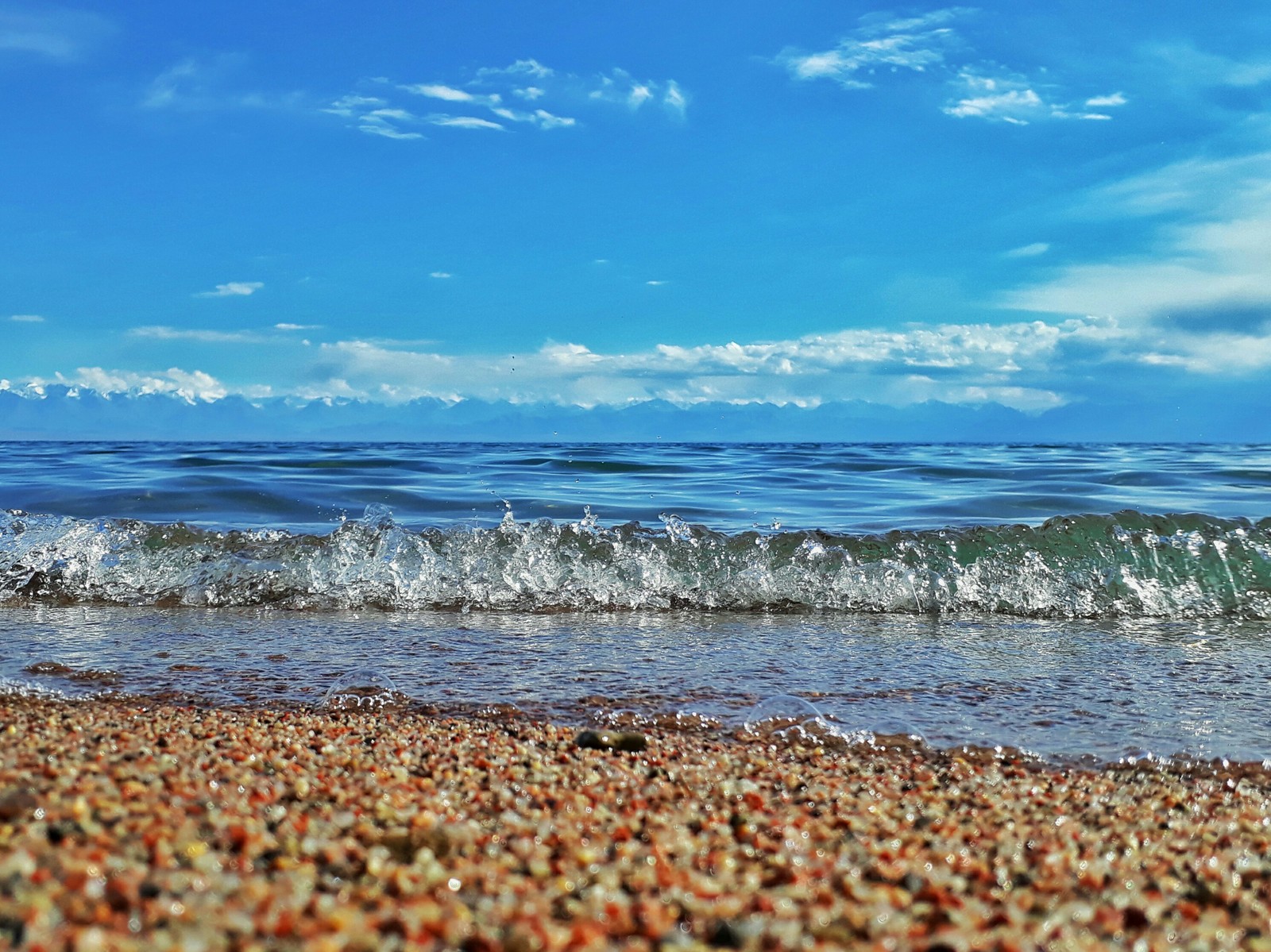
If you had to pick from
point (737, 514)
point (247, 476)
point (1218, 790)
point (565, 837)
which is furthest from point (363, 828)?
point (247, 476)

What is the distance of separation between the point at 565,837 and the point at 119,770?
1458 mm

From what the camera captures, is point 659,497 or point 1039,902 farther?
point 659,497

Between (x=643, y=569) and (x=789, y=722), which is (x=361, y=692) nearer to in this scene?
(x=789, y=722)

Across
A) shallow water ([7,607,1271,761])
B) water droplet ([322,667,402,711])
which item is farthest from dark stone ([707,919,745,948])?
water droplet ([322,667,402,711])

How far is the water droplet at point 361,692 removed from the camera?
512 cm

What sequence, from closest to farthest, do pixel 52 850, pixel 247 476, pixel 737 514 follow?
pixel 52 850, pixel 737 514, pixel 247 476

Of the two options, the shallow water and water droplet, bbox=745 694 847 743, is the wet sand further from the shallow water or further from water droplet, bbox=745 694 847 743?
the shallow water

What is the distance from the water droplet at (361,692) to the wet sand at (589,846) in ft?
2.50

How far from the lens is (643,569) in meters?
9.18

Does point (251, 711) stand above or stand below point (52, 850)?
below

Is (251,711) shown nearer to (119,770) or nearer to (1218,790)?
(119,770)

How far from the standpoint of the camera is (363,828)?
2.82m

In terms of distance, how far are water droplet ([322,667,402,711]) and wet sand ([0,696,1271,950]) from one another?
30.0 inches

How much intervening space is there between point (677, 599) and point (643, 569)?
1.58 feet
